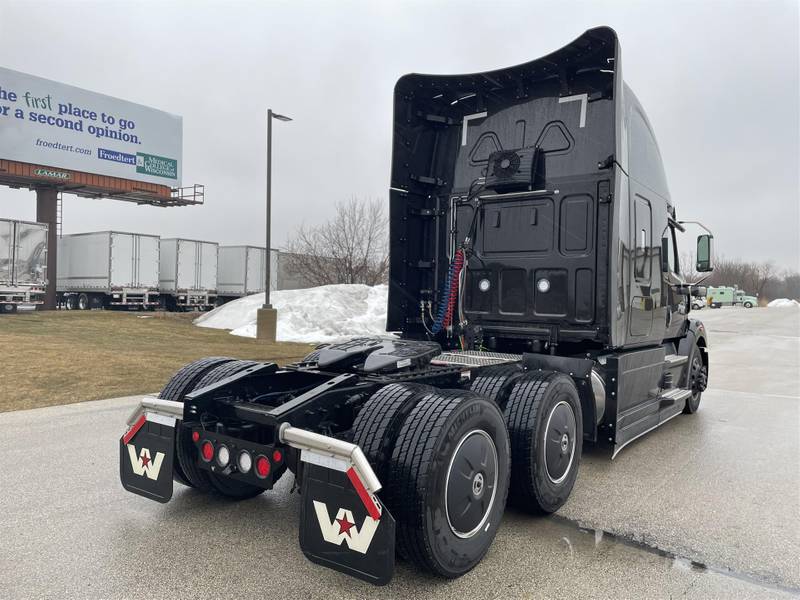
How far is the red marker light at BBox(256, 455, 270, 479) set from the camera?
9.76ft

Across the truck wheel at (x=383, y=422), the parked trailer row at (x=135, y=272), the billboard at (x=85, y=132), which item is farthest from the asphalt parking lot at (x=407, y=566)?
the billboard at (x=85, y=132)

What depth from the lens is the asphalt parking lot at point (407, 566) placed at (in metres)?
2.87

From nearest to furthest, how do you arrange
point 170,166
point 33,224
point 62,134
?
point 33,224 → point 62,134 → point 170,166

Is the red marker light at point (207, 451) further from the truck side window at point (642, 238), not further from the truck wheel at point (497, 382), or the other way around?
the truck side window at point (642, 238)

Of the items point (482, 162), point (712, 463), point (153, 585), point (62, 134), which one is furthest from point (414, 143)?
point (62, 134)

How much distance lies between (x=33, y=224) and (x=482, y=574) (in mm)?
24243

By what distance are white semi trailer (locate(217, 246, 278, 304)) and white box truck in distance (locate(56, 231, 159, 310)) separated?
196 inches

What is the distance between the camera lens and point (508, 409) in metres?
3.83

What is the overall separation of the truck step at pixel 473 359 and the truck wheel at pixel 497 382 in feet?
0.47

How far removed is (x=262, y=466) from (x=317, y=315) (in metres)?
17.9

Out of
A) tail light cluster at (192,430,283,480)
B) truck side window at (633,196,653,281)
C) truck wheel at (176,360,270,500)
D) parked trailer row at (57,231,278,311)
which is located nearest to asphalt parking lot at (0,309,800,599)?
truck wheel at (176,360,270,500)

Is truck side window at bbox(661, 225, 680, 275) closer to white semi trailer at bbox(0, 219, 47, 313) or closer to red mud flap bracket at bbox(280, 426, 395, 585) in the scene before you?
red mud flap bracket at bbox(280, 426, 395, 585)

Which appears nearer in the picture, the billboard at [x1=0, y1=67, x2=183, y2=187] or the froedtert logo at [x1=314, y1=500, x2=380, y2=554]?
the froedtert logo at [x1=314, y1=500, x2=380, y2=554]

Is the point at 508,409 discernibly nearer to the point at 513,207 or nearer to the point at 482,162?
the point at 513,207
